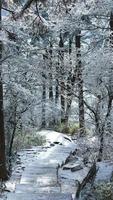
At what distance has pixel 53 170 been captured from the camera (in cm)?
1018

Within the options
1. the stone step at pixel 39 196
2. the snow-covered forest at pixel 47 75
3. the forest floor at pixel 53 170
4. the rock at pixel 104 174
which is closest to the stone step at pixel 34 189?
the forest floor at pixel 53 170

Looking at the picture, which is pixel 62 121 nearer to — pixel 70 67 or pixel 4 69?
pixel 70 67

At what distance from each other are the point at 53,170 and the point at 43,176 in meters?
0.67

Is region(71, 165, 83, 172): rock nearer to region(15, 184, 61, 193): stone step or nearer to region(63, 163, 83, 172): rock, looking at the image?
region(63, 163, 83, 172): rock

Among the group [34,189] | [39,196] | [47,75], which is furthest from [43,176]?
[47,75]

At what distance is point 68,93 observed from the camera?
50.3 ft

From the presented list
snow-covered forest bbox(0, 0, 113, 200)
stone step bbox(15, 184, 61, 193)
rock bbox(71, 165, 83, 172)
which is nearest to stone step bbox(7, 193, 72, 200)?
stone step bbox(15, 184, 61, 193)

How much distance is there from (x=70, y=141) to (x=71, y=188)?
26.6 ft

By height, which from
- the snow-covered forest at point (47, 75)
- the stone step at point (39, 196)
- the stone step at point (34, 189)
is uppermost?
the snow-covered forest at point (47, 75)

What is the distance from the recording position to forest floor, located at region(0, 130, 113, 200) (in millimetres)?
7887

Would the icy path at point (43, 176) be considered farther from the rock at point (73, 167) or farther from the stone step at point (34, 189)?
the rock at point (73, 167)

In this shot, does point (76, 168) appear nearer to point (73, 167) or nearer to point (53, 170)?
point (73, 167)

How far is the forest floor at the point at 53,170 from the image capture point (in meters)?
7.89

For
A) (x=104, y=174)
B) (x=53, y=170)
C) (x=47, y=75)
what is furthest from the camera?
(x=47, y=75)
